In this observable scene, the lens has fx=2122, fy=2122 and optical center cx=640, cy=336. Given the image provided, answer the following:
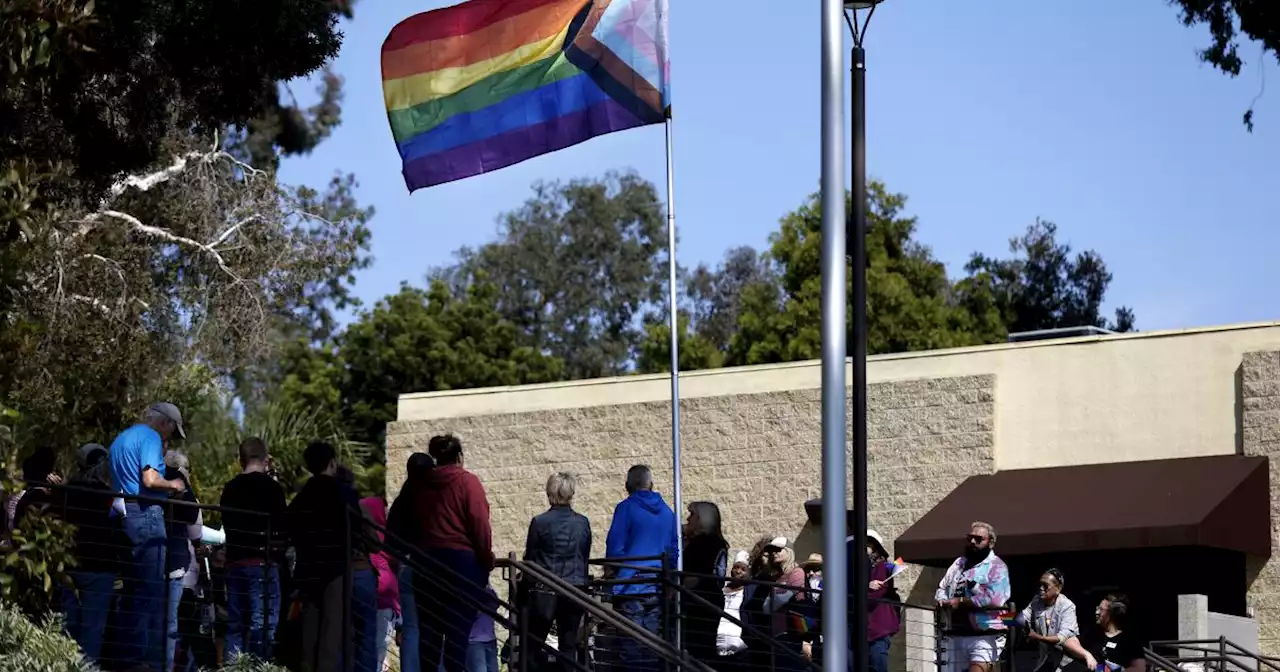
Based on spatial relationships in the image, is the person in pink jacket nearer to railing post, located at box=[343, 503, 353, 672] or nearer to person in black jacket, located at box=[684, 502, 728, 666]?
railing post, located at box=[343, 503, 353, 672]

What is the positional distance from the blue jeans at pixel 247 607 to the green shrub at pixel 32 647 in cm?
210

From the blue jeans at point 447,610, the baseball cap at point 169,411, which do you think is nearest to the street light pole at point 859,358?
the blue jeans at point 447,610

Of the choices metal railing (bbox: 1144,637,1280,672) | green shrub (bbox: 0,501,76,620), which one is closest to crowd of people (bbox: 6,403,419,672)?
green shrub (bbox: 0,501,76,620)

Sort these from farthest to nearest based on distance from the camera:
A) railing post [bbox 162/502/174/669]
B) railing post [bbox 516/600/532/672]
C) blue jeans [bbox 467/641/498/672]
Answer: blue jeans [bbox 467/641/498/672]
railing post [bbox 516/600/532/672]
railing post [bbox 162/502/174/669]

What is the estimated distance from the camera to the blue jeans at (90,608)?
12.3 meters

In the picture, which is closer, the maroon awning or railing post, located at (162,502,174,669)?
railing post, located at (162,502,174,669)

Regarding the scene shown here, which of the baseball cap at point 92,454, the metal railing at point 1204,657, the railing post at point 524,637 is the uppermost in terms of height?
the baseball cap at point 92,454

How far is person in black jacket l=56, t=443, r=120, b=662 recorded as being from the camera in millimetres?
12250

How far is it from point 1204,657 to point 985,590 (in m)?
4.47

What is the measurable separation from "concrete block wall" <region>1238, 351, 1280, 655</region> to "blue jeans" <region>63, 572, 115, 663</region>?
13.8m

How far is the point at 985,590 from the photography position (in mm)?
15484

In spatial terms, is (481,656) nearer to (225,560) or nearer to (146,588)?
(225,560)

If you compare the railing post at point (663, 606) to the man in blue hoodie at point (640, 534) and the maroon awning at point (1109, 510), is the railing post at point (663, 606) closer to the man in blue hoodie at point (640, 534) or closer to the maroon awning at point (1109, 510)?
the man in blue hoodie at point (640, 534)

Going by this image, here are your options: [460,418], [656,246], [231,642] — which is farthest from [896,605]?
[656,246]
